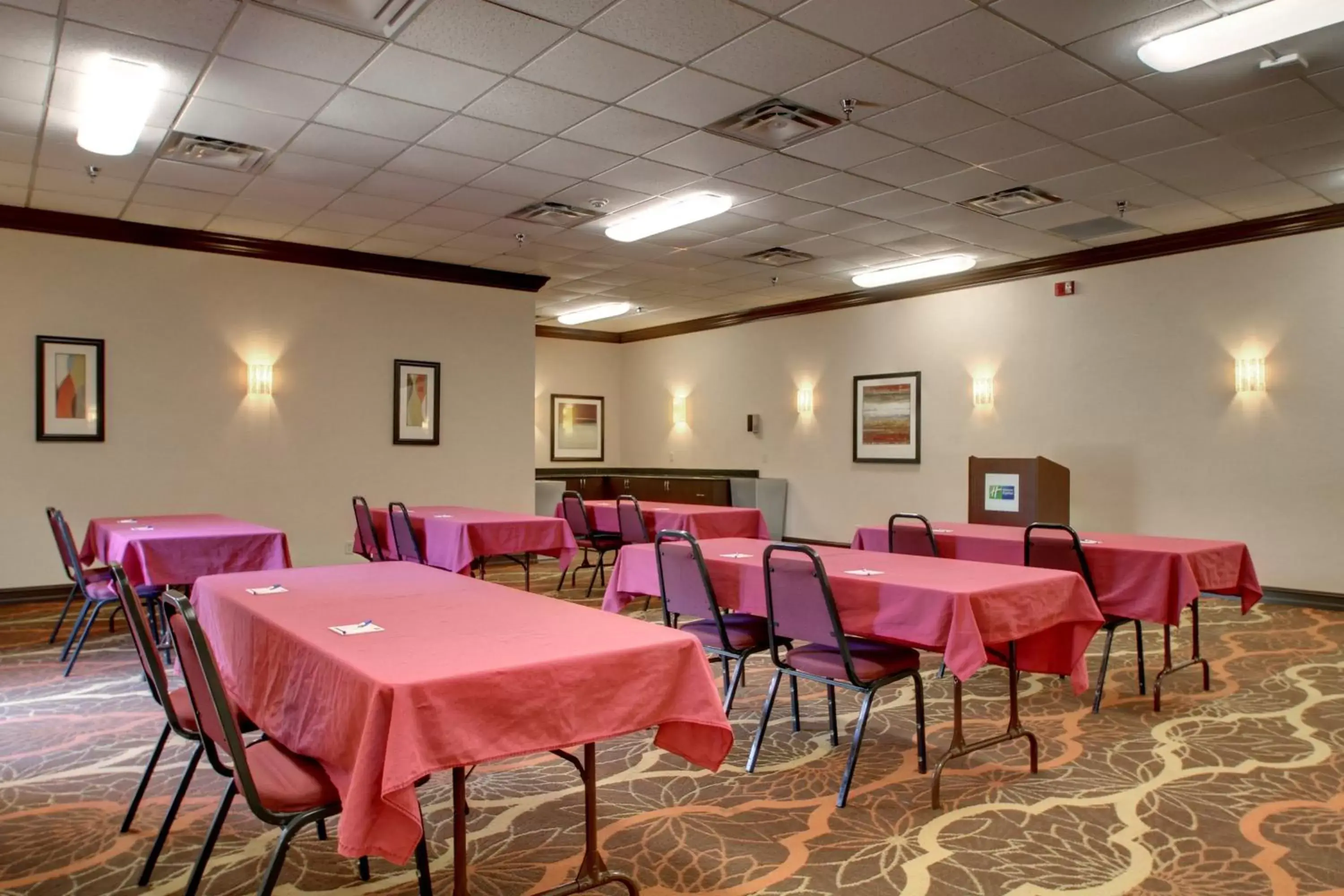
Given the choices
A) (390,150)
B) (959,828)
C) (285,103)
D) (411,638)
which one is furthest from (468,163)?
(959,828)

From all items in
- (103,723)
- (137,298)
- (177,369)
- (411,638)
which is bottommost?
(103,723)

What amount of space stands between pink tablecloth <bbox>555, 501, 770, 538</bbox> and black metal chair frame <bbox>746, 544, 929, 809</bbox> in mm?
3332

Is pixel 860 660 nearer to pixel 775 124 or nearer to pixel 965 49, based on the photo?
pixel 965 49

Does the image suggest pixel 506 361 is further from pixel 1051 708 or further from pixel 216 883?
pixel 216 883

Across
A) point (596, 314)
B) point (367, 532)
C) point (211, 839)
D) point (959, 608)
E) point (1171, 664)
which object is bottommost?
point (1171, 664)

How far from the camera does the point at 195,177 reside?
6117 mm

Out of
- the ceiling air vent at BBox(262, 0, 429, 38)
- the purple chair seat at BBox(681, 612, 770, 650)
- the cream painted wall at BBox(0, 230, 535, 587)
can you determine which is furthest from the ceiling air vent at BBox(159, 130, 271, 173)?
the purple chair seat at BBox(681, 612, 770, 650)

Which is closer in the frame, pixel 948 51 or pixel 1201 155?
pixel 948 51

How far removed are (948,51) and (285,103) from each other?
337 cm

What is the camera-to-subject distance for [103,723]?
410 cm

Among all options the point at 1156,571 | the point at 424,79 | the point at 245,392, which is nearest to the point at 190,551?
the point at 424,79

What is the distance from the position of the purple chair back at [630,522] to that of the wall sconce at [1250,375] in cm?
488

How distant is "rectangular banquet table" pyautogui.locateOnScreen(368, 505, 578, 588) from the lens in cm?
610

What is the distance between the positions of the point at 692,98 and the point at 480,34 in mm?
1169
